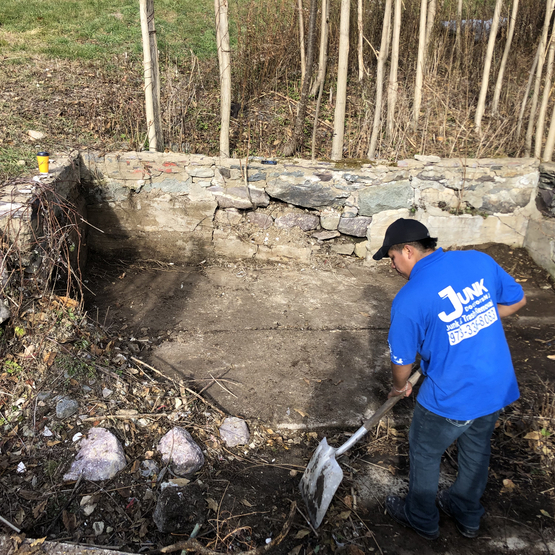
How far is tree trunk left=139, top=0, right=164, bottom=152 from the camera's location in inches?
204

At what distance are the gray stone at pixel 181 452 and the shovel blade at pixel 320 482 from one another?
70 centimetres

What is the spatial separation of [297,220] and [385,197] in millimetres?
1179

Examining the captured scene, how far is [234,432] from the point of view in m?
3.09

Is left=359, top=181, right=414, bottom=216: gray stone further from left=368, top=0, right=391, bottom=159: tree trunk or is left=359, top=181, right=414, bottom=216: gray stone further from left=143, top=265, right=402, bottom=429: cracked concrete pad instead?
left=143, top=265, right=402, bottom=429: cracked concrete pad

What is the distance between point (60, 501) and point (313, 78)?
6.81m

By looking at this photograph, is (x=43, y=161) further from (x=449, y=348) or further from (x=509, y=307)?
(x=509, y=307)

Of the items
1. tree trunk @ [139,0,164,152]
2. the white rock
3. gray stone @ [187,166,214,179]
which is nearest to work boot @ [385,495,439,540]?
gray stone @ [187,166,214,179]

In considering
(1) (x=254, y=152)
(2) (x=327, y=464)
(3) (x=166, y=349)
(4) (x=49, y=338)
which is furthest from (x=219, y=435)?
(1) (x=254, y=152)

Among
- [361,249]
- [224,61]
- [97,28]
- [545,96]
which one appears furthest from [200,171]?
[97,28]

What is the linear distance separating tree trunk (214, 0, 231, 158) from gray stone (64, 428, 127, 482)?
3.90m

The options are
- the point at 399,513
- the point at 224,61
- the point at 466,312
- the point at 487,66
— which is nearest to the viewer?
the point at 466,312

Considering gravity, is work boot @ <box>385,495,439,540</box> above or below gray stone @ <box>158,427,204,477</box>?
below

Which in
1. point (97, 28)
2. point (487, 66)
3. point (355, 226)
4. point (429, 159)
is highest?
point (97, 28)

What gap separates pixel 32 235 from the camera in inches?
144
